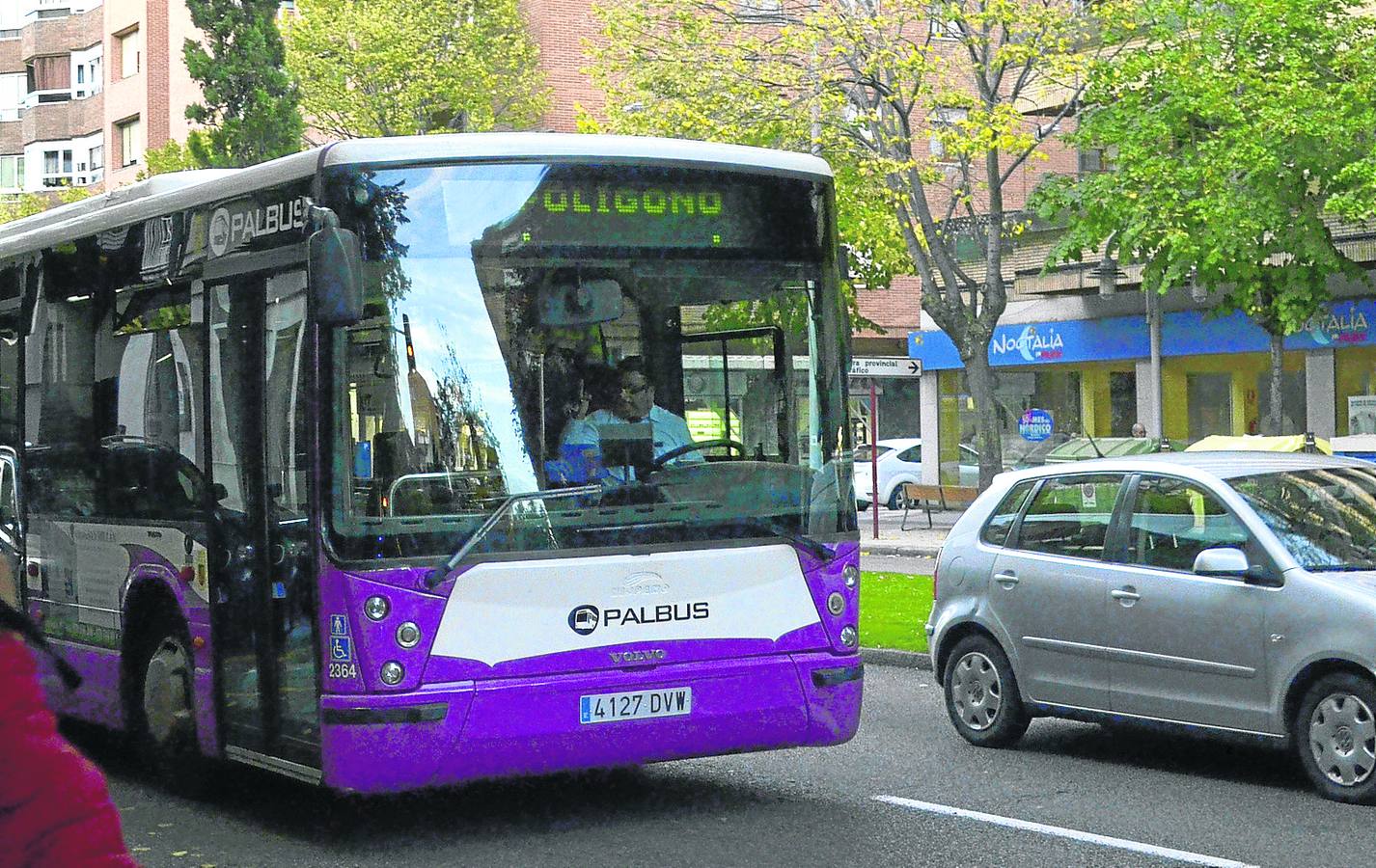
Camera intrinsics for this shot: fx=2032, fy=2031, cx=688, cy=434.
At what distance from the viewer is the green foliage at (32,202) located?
60.6 m

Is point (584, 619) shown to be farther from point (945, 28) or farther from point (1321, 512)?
point (945, 28)

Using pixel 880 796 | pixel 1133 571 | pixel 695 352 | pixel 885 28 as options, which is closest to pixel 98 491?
pixel 695 352

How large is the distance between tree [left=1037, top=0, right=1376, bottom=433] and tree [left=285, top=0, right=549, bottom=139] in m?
21.6

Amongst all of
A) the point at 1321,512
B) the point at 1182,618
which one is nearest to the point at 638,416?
the point at 1182,618

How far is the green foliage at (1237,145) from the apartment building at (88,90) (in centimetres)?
3732

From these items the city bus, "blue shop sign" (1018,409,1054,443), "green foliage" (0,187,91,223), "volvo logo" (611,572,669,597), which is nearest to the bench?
"blue shop sign" (1018,409,1054,443)

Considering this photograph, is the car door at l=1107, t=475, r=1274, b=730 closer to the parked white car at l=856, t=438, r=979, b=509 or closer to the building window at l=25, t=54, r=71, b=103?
the parked white car at l=856, t=438, r=979, b=509

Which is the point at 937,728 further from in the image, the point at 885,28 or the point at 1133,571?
the point at 885,28

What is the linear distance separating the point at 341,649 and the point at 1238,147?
21.5 m

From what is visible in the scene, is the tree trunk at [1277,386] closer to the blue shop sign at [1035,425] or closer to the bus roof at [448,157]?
the blue shop sign at [1035,425]

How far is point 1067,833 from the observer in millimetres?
8188

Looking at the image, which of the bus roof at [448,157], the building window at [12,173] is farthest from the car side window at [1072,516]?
the building window at [12,173]

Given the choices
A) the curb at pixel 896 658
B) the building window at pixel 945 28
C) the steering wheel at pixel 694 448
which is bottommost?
the curb at pixel 896 658

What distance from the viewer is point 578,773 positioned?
398 inches
